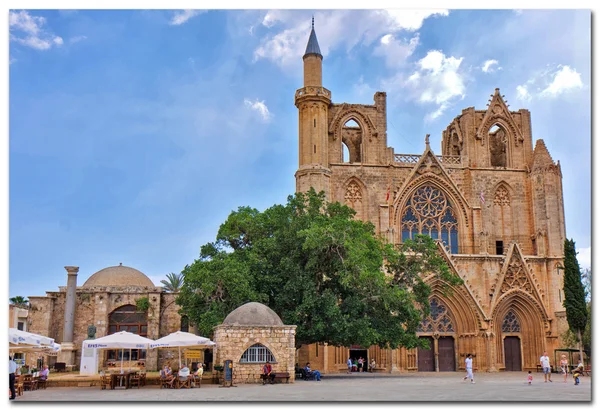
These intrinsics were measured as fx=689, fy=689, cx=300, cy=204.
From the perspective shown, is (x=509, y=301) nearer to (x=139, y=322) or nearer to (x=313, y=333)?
(x=313, y=333)

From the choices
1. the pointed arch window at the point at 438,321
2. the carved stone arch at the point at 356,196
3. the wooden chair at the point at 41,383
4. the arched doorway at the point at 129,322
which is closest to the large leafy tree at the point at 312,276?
the wooden chair at the point at 41,383

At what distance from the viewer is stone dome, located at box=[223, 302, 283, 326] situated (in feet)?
78.9

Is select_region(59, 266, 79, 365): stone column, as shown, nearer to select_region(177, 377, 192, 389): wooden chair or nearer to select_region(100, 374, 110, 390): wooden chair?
select_region(100, 374, 110, 390): wooden chair

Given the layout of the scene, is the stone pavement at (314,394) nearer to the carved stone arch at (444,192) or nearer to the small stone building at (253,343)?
the small stone building at (253,343)

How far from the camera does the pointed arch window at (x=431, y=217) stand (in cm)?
4153

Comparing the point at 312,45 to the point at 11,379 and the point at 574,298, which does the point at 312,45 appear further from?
the point at 11,379

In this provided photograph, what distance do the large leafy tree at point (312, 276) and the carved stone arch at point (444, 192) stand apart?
32.6 ft

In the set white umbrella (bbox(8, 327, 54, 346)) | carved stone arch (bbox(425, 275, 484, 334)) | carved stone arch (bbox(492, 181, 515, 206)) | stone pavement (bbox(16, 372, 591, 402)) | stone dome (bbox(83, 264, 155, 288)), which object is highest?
carved stone arch (bbox(492, 181, 515, 206))

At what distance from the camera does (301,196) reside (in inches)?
1246

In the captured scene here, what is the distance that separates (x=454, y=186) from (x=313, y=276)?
1602cm

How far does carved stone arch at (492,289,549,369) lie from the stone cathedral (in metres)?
0.06

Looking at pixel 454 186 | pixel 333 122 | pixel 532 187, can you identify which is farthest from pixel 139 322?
pixel 532 187

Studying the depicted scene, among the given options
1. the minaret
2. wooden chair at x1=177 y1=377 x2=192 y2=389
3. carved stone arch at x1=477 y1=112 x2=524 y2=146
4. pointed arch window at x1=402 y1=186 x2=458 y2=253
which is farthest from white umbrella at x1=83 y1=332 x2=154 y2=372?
carved stone arch at x1=477 y1=112 x2=524 y2=146

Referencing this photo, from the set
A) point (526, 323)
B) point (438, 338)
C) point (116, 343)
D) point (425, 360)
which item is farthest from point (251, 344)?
point (526, 323)
